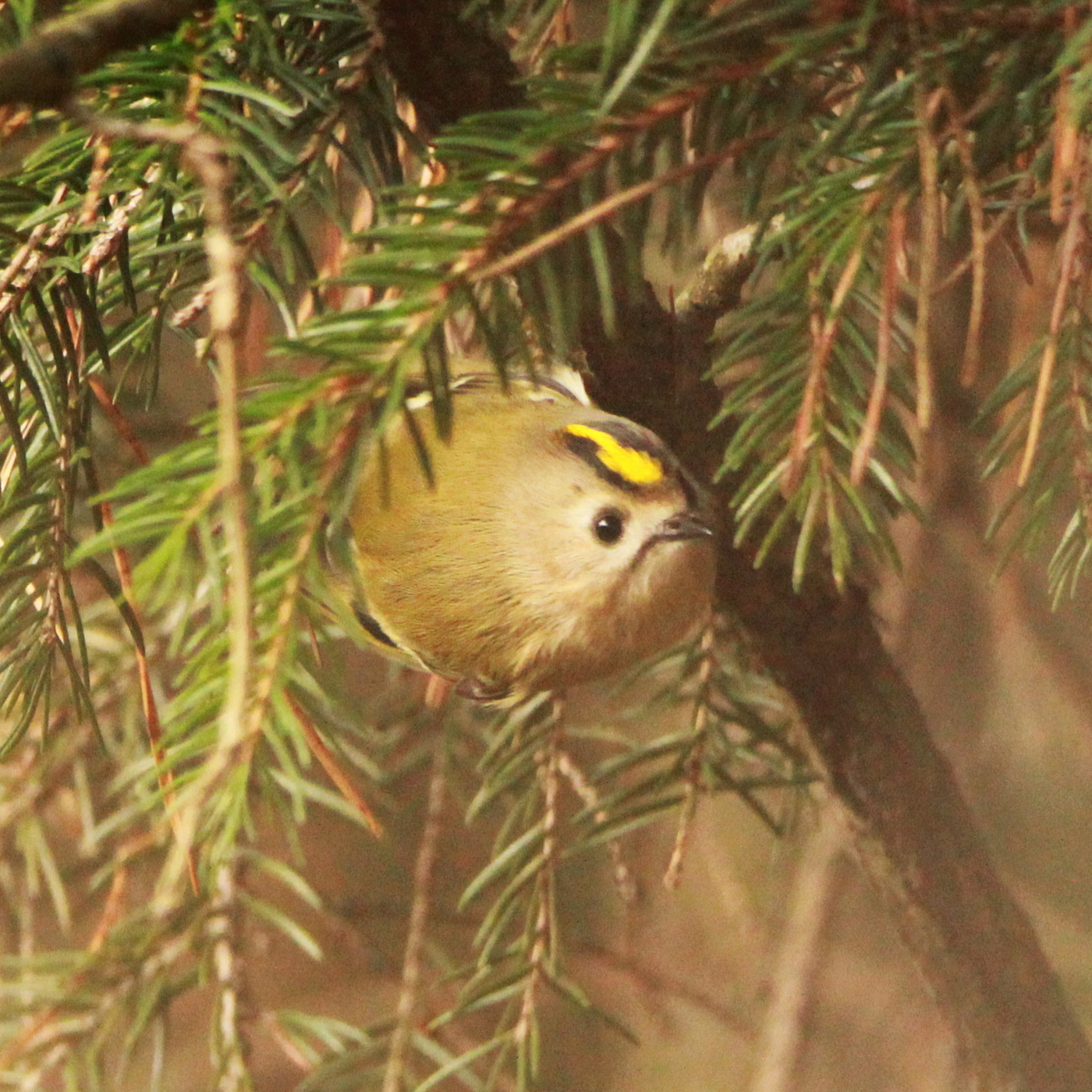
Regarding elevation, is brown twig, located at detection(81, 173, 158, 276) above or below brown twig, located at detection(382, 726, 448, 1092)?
above

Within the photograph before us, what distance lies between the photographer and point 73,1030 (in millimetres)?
533

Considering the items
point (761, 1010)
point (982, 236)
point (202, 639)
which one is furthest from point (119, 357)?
point (761, 1010)

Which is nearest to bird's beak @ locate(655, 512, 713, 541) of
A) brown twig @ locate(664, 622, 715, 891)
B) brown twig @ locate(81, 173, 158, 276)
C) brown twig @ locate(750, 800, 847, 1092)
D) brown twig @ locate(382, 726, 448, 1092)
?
brown twig @ locate(664, 622, 715, 891)

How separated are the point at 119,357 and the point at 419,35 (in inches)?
6.4

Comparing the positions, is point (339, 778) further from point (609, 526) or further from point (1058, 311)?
point (1058, 311)

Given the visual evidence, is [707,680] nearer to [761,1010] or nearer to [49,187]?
[49,187]

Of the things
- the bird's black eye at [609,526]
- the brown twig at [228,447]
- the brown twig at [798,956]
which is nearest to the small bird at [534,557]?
the bird's black eye at [609,526]

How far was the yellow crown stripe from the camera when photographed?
44 centimetres

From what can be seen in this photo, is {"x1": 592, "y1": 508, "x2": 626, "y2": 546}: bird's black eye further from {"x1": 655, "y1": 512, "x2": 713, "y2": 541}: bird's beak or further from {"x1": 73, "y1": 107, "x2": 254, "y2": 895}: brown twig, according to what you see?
{"x1": 73, "y1": 107, "x2": 254, "y2": 895}: brown twig

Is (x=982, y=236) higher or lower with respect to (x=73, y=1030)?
higher

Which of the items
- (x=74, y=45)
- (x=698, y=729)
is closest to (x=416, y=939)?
(x=698, y=729)

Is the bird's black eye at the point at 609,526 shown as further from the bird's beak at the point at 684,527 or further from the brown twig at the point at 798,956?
the brown twig at the point at 798,956

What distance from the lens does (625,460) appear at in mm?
442

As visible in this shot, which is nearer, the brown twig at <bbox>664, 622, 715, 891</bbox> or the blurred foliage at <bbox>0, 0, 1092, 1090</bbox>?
the blurred foliage at <bbox>0, 0, 1092, 1090</bbox>
